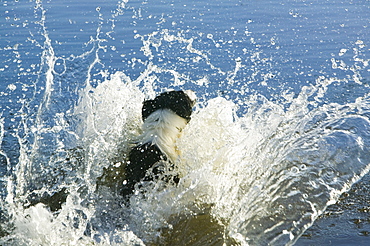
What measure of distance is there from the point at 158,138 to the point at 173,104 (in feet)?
2.65

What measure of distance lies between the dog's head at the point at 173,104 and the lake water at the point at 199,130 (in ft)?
0.63

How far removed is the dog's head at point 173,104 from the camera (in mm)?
5371

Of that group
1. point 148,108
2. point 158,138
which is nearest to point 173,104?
point 148,108

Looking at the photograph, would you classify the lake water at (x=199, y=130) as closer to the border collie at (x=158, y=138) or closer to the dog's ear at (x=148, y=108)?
the border collie at (x=158, y=138)

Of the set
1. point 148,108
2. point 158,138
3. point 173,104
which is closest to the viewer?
point 158,138

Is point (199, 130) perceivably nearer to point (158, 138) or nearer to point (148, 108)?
point (148, 108)

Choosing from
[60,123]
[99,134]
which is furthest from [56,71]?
[99,134]

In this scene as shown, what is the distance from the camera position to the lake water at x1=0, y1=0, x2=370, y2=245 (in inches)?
167

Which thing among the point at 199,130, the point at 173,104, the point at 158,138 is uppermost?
the point at 173,104

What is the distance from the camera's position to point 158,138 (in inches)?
183

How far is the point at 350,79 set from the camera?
798 cm

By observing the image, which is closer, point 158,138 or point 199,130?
point 158,138

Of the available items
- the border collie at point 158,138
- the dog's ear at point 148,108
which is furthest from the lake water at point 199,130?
the dog's ear at point 148,108

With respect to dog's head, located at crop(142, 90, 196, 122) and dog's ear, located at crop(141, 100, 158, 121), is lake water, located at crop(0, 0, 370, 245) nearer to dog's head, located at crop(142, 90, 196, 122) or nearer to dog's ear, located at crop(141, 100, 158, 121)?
dog's head, located at crop(142, 90, 196, 122)
